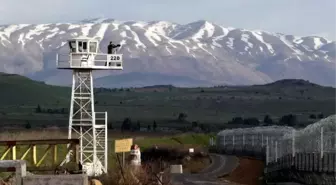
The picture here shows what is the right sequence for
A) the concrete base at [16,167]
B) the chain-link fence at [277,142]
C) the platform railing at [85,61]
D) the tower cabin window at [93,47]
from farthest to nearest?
the tower cabin window at [93,47] → the platform railing at [85,61] → the chain-link fence at [277,142] → the concrete base at [16,167]

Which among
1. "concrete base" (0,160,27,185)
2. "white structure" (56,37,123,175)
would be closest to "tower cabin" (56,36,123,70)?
"white structure" (56,37,123,175)

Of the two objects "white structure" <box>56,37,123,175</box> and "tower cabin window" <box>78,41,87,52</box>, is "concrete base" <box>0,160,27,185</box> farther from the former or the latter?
"tower cabin window" <box>78,41,87,52</box>

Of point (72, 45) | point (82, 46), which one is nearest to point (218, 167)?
point (82, 46)

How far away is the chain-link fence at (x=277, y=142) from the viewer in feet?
119

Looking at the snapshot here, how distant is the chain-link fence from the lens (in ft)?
119

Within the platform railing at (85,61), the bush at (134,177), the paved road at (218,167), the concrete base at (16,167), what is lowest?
the paved road at (218,167)

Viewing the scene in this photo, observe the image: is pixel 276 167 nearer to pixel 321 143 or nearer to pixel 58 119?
pixel 321 143

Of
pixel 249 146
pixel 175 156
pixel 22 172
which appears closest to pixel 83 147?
pixel 175 156

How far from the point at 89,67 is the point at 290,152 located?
15.4m

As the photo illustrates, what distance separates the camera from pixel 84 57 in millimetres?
55844

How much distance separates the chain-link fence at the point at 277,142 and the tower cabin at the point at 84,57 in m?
10.2

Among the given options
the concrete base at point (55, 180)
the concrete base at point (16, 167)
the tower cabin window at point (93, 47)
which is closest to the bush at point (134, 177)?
the concrete base at point (55, 180)

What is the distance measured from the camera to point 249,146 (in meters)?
70.1

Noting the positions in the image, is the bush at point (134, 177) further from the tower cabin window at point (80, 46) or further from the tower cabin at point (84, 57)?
the tower cabin window at point (80, 46)
